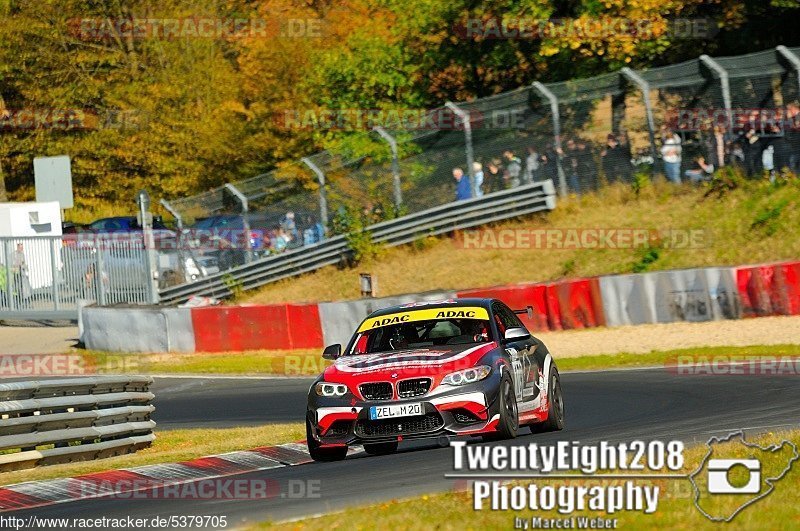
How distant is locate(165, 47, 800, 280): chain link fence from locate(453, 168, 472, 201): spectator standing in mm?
26

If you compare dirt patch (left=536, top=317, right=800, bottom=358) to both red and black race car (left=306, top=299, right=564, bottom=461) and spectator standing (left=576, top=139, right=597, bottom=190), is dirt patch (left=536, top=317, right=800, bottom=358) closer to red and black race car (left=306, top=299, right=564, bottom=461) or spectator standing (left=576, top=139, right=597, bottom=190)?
spectator standing (left=576, top=139, right=597, bottom=190)

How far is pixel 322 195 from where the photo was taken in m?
31.3

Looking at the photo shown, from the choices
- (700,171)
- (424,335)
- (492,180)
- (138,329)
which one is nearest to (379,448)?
(424,335)

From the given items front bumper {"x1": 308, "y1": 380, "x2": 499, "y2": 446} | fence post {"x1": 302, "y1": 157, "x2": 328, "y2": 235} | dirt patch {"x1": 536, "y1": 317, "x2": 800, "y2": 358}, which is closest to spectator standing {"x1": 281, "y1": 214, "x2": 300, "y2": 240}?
fence post {"x1": 302, "y1": 157, "x2": 328, "y2": 235}

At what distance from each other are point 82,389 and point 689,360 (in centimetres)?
979

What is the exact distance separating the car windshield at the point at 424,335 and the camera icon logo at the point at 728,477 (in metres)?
3.58

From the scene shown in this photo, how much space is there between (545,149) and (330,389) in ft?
61.0

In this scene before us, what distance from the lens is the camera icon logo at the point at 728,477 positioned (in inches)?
332

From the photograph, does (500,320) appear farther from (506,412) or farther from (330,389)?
(330,389)

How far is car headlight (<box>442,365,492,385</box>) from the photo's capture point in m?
11.4

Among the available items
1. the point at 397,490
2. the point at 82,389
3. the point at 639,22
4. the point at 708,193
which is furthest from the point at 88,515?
the point at 639,22

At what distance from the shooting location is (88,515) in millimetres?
9141

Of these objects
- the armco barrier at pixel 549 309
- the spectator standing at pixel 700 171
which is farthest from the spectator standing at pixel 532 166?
the armco barrier at pixel 549 309

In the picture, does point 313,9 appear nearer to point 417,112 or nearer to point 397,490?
point 417,112
